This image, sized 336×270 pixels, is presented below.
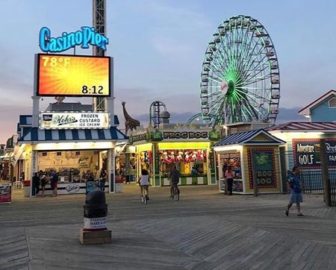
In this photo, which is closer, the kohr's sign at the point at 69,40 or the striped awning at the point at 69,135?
the striped awning at the point at 69,135

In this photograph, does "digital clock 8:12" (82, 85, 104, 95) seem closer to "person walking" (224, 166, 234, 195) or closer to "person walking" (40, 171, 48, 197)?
"person walking" (40, 171, 48, 197)

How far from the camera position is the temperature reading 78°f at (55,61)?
28.8 m

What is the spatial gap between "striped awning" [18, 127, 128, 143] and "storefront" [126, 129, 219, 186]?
7768 mm

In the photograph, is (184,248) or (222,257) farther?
(184,248)

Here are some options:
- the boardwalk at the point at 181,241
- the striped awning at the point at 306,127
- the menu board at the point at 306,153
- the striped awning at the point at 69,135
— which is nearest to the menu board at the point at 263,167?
the menu board at the point at 306,153

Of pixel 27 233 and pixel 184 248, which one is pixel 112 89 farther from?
pixel 184 248

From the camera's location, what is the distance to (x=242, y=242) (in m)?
9.45

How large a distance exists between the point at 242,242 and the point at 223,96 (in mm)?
35398

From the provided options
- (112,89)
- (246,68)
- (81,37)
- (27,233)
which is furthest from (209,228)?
(246,68)

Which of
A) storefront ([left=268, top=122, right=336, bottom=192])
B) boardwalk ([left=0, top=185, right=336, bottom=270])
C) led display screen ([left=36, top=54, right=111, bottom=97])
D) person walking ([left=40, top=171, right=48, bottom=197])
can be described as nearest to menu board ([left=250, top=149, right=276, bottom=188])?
storefront ([left=268, top=122, right=336, bottom=192])

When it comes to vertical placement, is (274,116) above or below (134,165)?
above

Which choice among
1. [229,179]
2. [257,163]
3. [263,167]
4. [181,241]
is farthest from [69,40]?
[181,241]

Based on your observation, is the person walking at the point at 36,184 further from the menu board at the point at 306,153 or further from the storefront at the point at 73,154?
the menu board at the point at 306,153

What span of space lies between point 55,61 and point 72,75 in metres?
1.41
